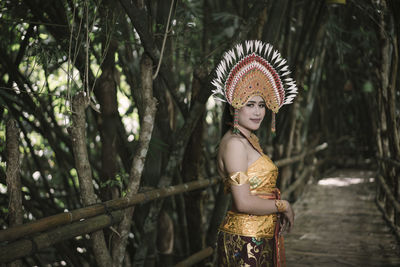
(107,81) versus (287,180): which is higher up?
(107,81)

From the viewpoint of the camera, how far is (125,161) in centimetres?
252

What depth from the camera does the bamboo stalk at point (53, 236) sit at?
130 centimetres

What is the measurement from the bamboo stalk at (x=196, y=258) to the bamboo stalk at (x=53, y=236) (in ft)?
2.17

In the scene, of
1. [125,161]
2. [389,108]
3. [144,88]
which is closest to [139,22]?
[144,88]

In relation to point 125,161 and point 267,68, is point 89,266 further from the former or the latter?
point 267,68

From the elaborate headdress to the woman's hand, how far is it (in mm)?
391

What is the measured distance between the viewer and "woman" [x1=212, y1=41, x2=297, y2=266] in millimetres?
1575

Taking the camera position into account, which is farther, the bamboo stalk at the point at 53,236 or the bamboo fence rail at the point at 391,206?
the bamboo fence rail at the point at 391,206

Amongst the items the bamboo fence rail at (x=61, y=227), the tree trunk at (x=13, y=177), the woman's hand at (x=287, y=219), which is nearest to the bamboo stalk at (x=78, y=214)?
the bamboo fence rail at (x=61, y=227)

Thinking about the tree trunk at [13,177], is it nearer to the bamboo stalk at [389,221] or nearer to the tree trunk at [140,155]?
the tree trunk at [140,155]

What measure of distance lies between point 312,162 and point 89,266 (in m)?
4.48

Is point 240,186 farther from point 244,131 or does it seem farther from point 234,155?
point 244,131

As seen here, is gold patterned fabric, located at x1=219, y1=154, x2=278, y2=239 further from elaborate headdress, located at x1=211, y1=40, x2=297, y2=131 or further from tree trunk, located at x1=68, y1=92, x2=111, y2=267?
tree trunk, located at x1=68, y1=92, x2=111, y2=267

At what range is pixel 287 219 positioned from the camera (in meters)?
1.67
